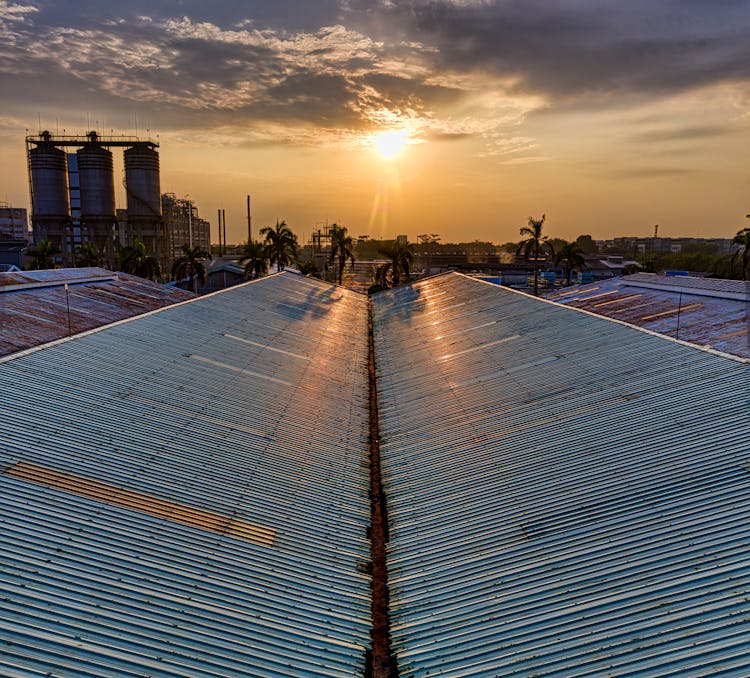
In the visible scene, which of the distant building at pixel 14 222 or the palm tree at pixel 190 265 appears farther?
the distant building at pixel 14 222

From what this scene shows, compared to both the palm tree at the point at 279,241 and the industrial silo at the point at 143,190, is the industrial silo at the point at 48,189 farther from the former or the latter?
the palm tree at the point at 279,241

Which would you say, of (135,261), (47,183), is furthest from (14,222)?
(135,261)

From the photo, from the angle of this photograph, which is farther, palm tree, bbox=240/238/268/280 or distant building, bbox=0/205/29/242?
distant building, bbox=0/205/29/242

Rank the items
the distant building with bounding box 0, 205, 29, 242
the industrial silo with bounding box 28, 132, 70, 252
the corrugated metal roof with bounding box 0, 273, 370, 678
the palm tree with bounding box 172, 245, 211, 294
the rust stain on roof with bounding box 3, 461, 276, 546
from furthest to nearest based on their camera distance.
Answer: the distant building with bounding box 0, 205, 29, 242 < the industrial silo with bounding box 28, 132, 70, 252 < the palm tree with bounding box 172, 245, 211, 294 < the rust stain on roof with bounding box 3, 461, 276, 546 < the corrugated metal roof with bounding box 0, 273, 370, 678

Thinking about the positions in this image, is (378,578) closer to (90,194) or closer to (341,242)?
(341,242)

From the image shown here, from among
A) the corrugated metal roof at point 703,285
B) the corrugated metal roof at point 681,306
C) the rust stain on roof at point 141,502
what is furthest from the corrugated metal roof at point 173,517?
the corrugated metal roof at point 703,285

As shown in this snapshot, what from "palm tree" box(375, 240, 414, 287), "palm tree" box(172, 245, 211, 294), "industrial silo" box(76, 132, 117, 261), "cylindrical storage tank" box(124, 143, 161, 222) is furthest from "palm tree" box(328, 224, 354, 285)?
"industrial silo" box(76, 132, 117, 261)

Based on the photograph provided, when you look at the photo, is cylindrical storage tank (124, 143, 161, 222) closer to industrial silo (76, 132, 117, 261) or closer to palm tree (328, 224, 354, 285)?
industrial silo (76, 132, 117, 261)
